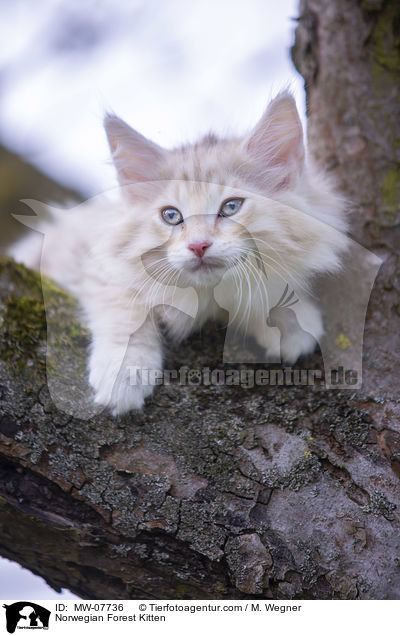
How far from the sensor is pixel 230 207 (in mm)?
1263

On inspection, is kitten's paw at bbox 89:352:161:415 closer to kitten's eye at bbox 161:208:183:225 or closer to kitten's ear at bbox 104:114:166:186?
kitten's eye at bbox 161:208:183:225

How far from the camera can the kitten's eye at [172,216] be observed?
1.28 meters

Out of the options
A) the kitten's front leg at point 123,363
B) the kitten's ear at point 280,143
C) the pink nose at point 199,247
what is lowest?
the kitten's front leg at point 123,363

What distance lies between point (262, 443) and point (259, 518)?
152 mm

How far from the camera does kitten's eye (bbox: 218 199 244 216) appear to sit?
125cm

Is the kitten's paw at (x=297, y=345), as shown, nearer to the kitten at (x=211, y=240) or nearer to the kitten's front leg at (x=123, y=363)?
Answer: the kitten at (x=211, y=240)

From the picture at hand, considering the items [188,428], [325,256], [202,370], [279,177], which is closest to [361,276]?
[325,256]

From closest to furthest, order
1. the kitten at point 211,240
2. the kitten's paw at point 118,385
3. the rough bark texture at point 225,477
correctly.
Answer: the rough bark texture at point 225,477, the kitten's paw at point 118,385, the kitten at point 211,240

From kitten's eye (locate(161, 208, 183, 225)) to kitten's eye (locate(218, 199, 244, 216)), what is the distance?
111 millimetres

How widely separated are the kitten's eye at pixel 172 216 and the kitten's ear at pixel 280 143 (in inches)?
10.6
